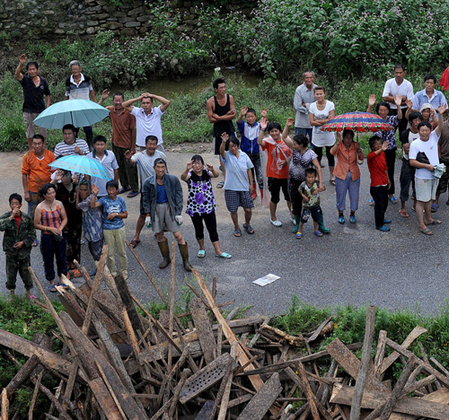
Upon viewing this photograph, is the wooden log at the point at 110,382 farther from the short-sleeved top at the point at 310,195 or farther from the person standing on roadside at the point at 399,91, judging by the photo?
the person standing on roadside at the point at 399,91

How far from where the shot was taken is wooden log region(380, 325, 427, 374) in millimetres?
6105

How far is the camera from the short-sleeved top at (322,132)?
10.4 meters

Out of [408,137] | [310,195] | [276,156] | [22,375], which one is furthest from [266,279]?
[408,137]

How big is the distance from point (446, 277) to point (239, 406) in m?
3.56

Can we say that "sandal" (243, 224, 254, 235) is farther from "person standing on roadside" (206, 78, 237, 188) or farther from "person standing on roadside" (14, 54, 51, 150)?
"person standing on roadside" (14, 54, 51, 150)

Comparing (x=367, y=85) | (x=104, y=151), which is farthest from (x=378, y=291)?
(x=367, y=85)

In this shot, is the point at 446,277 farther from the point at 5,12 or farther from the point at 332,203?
the point at 5,12

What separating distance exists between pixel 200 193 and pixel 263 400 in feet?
11.9

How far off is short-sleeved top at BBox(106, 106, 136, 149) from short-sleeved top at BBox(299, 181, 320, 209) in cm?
346

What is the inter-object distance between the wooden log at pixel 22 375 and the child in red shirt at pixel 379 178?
542cm

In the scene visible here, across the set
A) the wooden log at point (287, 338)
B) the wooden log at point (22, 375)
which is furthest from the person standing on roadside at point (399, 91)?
the wooden log at point (22, 375)

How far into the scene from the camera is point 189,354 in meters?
6.11

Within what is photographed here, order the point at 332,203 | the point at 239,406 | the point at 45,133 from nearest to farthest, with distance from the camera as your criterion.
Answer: the point at 239,406 < the point at 332,203 < the point at 45,133

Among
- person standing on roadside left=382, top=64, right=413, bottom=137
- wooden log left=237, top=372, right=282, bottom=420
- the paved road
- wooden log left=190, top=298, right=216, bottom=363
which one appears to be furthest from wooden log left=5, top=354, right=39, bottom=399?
person standing on roadside left=382, top=64, right=413, bottom=137
